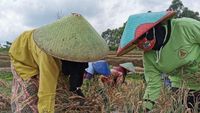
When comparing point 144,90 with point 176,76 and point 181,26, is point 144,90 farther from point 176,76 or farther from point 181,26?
point 181,26

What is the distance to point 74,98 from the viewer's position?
9.37 ft

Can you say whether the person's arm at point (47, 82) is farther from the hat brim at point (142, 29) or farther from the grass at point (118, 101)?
the hat brim at point (142, 29)

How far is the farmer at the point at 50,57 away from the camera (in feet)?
8.86

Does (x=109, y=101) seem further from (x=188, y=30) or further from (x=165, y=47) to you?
(x=188, y=30)

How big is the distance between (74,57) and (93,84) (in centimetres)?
50

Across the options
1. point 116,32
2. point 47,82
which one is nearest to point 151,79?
point 47,82

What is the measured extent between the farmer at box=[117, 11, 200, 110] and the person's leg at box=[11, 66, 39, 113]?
556 millimetres

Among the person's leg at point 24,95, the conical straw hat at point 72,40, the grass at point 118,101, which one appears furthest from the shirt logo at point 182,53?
the person's leg at point 24,95

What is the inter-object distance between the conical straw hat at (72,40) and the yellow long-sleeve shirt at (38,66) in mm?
75

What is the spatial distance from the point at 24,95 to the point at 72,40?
54cm

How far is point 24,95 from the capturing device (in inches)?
119

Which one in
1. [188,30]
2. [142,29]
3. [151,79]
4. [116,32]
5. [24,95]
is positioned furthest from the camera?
[116,32]

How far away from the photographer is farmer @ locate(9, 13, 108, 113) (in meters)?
2.70

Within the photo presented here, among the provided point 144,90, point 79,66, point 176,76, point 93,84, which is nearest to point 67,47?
point 79,66
